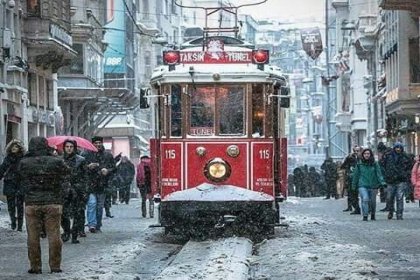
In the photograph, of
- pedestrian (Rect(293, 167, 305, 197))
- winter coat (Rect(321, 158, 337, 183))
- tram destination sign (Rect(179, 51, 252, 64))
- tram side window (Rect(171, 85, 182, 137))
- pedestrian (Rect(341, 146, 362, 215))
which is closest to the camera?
tram side window (Rect(171, 85, 182, 137))

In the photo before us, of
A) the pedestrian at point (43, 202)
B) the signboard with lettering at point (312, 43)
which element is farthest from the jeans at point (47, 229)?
the signboard with lettering at point (312, 43)

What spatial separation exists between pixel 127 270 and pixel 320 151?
11774 cm

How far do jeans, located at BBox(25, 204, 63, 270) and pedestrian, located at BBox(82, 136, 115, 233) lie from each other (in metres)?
7.18

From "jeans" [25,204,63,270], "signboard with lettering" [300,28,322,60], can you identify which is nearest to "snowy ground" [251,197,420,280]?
"jeans" [25,204,63,270]

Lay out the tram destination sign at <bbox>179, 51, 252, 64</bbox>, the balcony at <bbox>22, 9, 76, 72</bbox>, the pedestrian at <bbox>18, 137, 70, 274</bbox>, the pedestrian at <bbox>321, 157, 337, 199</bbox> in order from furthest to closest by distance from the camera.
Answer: the pedestrian at <bbox>321, 157, 337, 199</bbox>
the balcony at <bbox>22, 9, 76, 72</bbox>
the tram destination sign at <bbox>179, 51, 252, 64</bbox>
the pedestrian at <bbox>18, 137, 70, 274</bbox>

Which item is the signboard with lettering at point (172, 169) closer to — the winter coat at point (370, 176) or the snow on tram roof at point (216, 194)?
the snow on tram roof at point (216, 194)

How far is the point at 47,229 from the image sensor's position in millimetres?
15688

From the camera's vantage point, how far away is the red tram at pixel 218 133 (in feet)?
69.8

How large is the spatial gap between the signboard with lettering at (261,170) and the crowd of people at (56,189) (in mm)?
2784

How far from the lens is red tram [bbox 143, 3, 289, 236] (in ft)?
69.8

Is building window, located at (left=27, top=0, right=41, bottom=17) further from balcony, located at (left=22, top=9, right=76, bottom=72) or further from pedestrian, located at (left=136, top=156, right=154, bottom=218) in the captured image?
pedestrian, located at (left=136, top=156, right=154, bottom=218)

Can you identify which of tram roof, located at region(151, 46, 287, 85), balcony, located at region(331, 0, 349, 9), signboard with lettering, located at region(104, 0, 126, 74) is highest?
balcony, located at region(331, 0, 349, 9)

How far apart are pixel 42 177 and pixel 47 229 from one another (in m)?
0.62

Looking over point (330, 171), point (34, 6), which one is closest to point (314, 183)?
point (330, 171)
